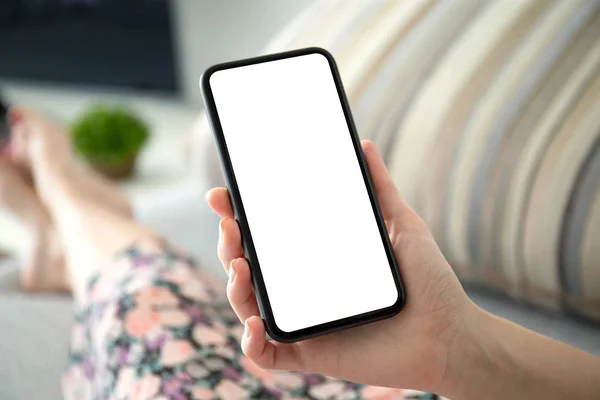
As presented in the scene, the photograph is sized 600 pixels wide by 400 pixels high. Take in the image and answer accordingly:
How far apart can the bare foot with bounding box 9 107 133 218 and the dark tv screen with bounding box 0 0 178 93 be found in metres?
0.88

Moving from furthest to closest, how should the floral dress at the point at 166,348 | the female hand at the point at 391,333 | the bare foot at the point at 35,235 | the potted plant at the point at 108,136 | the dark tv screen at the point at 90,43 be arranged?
the dark tv screen at the point at 90,43, the potted plant at the point at 108,136, the bare foot at the point at 35,235, the floral dress at the point at 166,348, the female hand at the point at 391,333

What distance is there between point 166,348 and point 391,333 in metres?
0.22

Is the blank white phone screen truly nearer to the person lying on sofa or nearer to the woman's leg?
the person lying on sofa

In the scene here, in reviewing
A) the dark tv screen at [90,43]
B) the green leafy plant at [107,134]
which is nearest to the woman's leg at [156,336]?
the green leafy plant at [107,134]

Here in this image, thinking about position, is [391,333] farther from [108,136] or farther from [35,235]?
[108,136]

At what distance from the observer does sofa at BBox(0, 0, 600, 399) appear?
0.57 m

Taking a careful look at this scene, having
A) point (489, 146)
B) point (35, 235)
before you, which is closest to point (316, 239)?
point (489, 146)

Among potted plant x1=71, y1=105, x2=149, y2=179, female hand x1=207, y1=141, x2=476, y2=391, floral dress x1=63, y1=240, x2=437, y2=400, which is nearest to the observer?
female hand x1=207, y1=141, x2=476, y2=391

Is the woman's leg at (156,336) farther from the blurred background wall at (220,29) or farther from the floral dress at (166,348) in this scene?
the blurred background wall at (220,29)

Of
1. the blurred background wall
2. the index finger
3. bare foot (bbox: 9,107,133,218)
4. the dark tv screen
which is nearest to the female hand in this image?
the index finger

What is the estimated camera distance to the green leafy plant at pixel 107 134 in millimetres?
1556

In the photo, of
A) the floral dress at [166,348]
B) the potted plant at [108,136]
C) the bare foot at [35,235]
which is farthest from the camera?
the potted plant at [108,136]

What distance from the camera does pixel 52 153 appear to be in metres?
1.05

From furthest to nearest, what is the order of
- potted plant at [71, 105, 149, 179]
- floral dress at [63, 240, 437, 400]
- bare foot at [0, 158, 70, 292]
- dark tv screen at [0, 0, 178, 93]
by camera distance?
dark tv screen at [0, 0, 178, 93] → potted plant at [71, 105, 149, 179] → bare foot at [0, 158, 70, 292] → floral dress at [63, 240, 437, 400]
